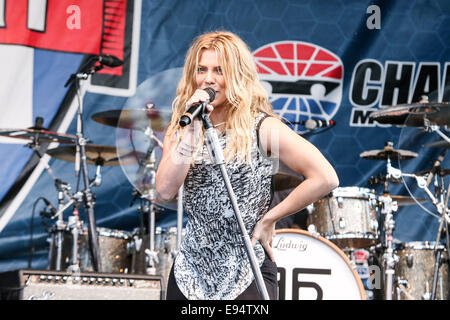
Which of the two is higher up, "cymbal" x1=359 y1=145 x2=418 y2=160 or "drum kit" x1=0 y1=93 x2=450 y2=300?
"cymbal" x1=359 y1=145 x2=418 y2=160

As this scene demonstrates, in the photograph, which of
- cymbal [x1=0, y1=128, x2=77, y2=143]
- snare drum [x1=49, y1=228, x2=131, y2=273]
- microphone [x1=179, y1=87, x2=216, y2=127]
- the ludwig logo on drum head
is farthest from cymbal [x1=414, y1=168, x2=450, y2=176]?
microphone [x1=179, y1=87, x2=216, y2=127]

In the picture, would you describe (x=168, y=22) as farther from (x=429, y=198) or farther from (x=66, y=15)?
(x=429, y=198)

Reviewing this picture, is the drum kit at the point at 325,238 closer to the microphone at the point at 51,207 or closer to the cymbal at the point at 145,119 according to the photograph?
the microphone at the point at 51,207

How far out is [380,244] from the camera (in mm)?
5164

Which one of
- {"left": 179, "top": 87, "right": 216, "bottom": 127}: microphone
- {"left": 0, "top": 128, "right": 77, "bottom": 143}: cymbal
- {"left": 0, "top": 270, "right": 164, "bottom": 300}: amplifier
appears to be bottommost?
{"left": 0, "top": 270, "right": 164, "bottom": 300}: amplifier

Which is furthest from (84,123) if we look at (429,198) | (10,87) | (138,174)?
(429,198)

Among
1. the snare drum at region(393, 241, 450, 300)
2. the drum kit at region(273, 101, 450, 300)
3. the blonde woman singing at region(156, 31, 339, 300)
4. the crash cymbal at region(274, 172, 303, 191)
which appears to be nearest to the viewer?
the blonde woman singing at region(156, 31, 339, 300)

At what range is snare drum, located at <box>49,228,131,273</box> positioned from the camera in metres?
4.79

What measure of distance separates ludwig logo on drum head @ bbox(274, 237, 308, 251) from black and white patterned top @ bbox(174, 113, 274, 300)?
2.58 meters

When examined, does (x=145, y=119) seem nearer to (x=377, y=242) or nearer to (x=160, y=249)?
(x=160, y=249)

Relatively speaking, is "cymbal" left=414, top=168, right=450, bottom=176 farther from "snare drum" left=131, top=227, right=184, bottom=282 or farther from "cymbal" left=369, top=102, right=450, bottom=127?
"snare drum" left=131, top=227, right=184, bottom=282

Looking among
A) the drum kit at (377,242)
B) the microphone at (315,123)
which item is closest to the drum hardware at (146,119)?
the drum kit at (377,242)

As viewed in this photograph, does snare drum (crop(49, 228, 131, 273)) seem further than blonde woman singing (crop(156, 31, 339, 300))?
Yes

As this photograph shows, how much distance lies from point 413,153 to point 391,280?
1.02 metres
